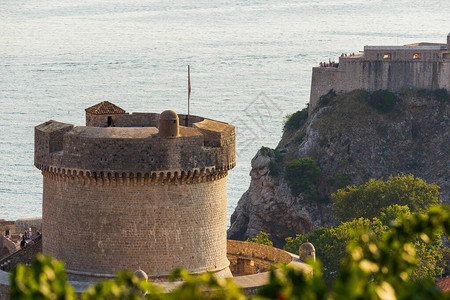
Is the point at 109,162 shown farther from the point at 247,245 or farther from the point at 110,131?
the point at 247,245

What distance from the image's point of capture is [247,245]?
55594mm

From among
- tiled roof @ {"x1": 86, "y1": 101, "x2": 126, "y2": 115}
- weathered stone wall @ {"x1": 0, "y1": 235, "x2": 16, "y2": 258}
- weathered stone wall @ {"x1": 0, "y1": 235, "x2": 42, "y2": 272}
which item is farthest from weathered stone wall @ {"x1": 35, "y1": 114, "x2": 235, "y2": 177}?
weathered stone wall @ {"x1": 0, "y1": 235, "x2": 16, "y2": 258}

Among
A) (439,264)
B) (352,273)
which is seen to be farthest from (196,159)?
(439,264)

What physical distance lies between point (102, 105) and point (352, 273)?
31082 mm

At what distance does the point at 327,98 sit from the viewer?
151375 mm

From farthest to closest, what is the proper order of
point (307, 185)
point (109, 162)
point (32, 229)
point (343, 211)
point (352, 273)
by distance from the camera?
point (307, 185) → point (343, 211) → point (32, 229) → point (109, 162) → point (352, 273)

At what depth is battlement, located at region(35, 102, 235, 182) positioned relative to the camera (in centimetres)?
4709

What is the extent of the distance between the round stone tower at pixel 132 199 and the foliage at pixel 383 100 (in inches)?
3985

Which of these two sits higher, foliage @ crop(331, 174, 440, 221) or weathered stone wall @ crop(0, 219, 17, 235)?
weathered stone wall @ crop(0, 219, 17, 235)

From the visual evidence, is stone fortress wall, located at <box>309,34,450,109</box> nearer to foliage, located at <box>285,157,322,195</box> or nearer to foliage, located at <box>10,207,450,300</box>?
foliage, located at <box>285,157,322,195</box>

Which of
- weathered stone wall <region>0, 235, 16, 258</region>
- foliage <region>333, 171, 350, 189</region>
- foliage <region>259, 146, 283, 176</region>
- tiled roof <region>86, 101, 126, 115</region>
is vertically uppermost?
tiled roof <region>86, 101, 126, 115</region>

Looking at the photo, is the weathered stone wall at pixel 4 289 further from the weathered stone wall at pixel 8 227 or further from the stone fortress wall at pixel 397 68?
the stone fortress wall at pixel 397 68

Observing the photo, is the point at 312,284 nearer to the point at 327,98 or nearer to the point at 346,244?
the point at 346,244

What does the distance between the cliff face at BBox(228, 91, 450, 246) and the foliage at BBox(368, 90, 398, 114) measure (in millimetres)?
629
